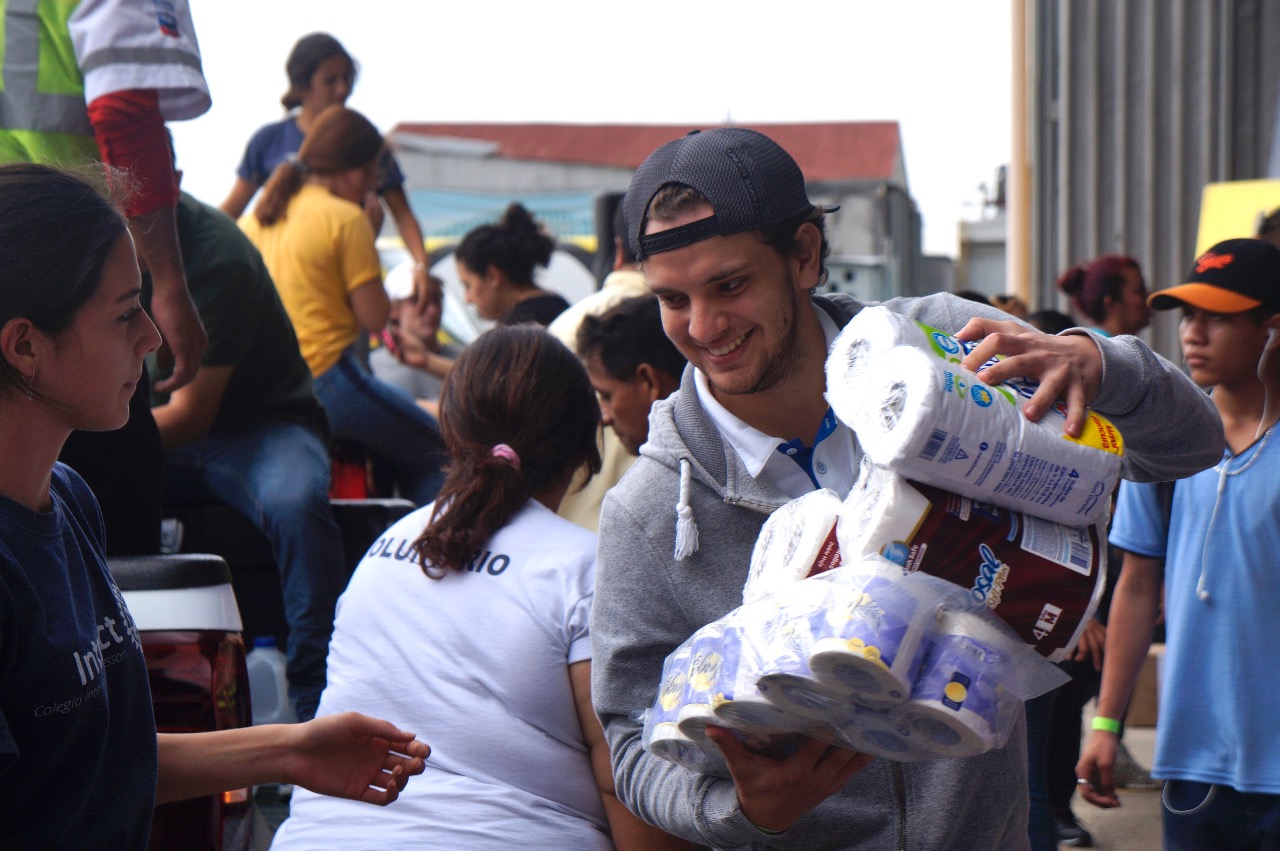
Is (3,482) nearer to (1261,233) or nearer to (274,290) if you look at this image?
(274,290)

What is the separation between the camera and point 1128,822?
584 centimetres

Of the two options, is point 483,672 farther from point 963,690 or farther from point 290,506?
point 290,506

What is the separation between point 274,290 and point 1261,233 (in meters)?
4.49

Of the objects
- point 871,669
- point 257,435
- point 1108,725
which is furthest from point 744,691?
point 257,435

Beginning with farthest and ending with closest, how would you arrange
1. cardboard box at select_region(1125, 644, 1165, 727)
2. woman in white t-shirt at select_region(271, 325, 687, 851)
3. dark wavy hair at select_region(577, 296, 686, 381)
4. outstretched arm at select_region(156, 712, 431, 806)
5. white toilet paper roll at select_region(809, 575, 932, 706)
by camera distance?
1. cardboard box at select_region(1125, 644, 1165, 727)
2. dark wavy hair at select_region(577, 296, 686, 381)
3. woman in white t-shirt at select_region(271, 325, 687, 851)
4. outstretched arm at select_region(156, 712, 431, 806)
5. white toilet paper roll at select_region(809, 575, 932, 706)

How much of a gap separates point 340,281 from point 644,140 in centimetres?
3424

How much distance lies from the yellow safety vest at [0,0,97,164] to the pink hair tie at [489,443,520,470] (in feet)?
4.77

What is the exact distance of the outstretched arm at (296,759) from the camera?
2148 mm

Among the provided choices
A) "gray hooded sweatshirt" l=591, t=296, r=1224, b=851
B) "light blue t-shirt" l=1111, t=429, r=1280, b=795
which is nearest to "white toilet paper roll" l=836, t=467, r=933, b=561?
"gray hooded sweatshirt" l=591, t=296, r=1224, b=851

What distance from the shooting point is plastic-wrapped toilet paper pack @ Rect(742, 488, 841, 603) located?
5.79 feet

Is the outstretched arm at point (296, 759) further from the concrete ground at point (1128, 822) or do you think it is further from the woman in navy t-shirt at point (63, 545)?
the concrete ground at point (1128, 822)

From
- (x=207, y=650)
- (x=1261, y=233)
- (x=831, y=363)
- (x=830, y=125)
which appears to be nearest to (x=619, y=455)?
(x=207, y=650)

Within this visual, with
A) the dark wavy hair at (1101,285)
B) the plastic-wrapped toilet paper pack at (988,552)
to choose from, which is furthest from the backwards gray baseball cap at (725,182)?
the dark wavy hair at (1101,285)

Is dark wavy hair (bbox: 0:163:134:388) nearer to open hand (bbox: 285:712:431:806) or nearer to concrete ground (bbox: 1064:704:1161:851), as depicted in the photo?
open hand (bbox: 285:712:431:806)
